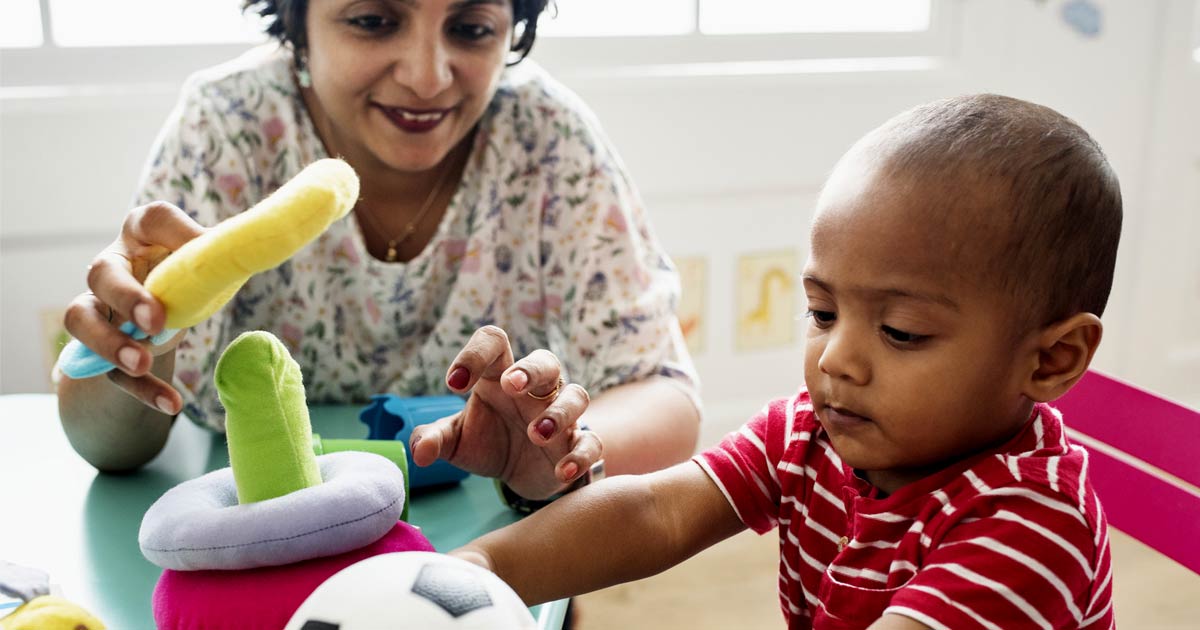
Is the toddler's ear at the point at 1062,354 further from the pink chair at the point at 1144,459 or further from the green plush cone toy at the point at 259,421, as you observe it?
the green plush cone toy at the point at 259,421

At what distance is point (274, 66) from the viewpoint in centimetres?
134

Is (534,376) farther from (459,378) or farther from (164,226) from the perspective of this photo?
(164,226)

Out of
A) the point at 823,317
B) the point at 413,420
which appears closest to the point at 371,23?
the point at 413,420

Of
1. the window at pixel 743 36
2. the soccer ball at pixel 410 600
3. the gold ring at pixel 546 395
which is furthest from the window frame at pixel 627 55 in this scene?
the soccer ball at pixel 410 600

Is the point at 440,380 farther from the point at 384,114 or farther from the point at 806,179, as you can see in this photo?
the point at 806,179

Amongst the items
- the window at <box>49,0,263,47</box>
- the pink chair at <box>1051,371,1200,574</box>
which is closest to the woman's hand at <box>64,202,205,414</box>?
the pink chair at <box>1051,371,1200,574</box>

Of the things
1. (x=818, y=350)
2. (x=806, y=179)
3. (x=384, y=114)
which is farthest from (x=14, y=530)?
(x=806, y=179)

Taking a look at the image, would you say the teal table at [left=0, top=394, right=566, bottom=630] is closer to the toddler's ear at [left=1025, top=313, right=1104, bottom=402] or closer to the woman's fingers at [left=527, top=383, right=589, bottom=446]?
the woman's fingers at [left=527, top=383, right=589, bottom=446]

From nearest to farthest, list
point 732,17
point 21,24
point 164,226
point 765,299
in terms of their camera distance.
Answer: point 164,226, point 21,24, point 732,17, point 765,299

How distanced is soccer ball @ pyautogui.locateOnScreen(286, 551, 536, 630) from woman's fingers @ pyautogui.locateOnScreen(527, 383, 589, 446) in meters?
0.24

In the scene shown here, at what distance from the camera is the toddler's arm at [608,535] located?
0.83 metres

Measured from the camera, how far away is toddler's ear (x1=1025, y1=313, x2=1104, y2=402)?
739 mm

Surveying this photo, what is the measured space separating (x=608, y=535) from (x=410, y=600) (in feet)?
1.09

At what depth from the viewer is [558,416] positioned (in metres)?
0.84
